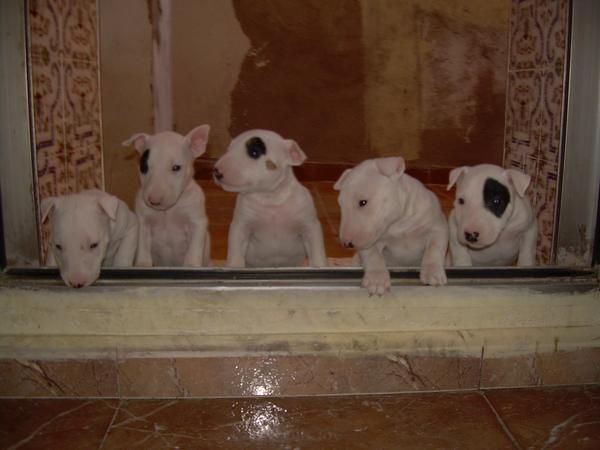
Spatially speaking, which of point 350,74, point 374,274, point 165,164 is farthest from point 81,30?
point 350,74

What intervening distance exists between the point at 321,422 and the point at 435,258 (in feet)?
2.33

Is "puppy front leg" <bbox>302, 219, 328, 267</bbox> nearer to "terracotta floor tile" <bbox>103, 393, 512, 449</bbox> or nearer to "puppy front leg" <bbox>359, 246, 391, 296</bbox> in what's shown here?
"puppy front leg" <bbox>359, 246, 391, 296</bbox>

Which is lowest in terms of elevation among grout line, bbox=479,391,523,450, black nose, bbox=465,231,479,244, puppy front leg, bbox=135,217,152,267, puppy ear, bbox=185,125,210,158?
Answer: grout line, bbox=479,391,523,450

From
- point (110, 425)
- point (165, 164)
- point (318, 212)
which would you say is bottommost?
point (110, 425)

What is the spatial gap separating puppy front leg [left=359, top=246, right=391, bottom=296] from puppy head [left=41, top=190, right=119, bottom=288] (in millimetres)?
872

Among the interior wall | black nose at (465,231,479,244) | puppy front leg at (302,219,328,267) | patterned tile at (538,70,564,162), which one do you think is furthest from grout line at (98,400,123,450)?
the interior wall

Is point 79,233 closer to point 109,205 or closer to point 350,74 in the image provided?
point 109,205

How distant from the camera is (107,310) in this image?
7.35 feet

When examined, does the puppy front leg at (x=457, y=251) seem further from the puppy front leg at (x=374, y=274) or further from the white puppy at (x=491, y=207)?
the puppy front leg at (x=374, y=274)

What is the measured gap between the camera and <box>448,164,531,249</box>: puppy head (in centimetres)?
235

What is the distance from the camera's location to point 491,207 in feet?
7.85

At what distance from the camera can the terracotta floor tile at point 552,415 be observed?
1.98 meters

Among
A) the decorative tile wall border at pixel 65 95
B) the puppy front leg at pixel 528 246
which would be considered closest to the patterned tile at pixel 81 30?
the decorative tile wall border at pixel 65 95

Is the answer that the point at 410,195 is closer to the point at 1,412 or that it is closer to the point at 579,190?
the point at 579,190
